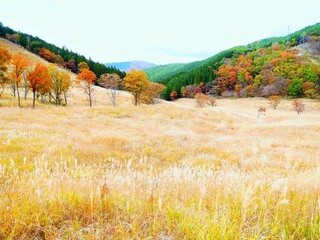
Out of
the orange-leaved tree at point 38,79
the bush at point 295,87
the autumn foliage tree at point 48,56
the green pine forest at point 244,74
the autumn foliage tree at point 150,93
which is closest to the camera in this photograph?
the orange-leaved tree at point 38,79

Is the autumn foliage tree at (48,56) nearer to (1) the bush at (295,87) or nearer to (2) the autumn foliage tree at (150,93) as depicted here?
(2) the autumn foliage tree at (150,93)

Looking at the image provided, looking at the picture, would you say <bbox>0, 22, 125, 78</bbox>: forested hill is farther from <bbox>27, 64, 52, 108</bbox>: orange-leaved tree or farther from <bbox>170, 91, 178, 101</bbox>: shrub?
<bbox>27, 64, 52, 108</bbox>: orange-leaved tree

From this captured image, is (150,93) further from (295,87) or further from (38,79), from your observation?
(295,87)

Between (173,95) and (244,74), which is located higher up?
(244,74)

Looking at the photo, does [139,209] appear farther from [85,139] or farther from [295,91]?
[295,91]

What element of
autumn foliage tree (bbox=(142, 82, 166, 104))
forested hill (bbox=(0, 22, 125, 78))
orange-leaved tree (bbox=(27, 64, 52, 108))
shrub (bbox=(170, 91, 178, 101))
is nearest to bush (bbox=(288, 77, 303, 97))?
shrub (bbox=(170, 91, 178, 101))

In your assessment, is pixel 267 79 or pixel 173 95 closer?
pixel 267 79

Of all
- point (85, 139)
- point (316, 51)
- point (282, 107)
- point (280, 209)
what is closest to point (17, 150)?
point (85, 139)

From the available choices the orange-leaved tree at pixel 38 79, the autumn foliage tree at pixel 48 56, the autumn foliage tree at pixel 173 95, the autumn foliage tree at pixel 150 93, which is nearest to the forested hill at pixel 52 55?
the autumn foliage tree at pixel 48 56

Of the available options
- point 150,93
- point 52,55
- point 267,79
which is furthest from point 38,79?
point 267,79

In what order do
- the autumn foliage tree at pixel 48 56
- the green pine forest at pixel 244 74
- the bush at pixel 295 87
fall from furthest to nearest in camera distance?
the autumn foliage tree at pixel 48 56 < the green pine forest at pixel 244 74 < the bush at pixel 295 87

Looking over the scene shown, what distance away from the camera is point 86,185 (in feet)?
12.3

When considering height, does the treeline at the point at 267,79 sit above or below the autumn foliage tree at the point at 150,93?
above

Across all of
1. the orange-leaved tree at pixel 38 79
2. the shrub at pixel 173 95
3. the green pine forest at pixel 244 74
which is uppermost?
the green pine forest at pixel 244 74
